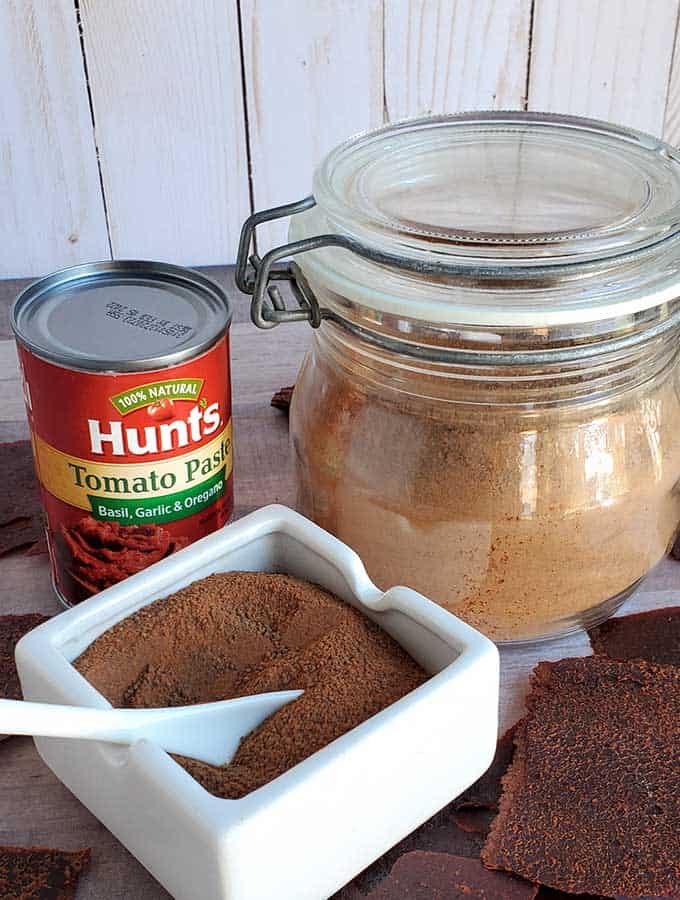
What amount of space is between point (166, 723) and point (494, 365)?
26 cm

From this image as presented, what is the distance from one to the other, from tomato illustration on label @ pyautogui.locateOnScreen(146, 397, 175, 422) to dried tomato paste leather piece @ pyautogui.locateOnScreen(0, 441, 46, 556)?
0.76 feet

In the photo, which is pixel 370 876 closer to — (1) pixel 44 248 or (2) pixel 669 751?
(2) pixel 669 751

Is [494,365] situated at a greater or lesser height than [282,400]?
greater

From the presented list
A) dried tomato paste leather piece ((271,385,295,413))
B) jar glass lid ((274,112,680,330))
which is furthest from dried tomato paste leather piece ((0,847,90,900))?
dried tomato paste leather piece ((271,385,295,413))

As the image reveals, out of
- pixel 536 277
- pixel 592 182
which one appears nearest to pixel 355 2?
pixel 592 182

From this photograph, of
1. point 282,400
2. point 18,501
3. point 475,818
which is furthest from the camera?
point 282,400

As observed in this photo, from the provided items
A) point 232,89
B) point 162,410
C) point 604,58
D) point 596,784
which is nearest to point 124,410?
point 162,410

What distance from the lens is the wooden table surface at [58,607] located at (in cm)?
61

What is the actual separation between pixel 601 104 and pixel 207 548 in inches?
35.8

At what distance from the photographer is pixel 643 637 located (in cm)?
75

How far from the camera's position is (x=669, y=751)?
0.65 m

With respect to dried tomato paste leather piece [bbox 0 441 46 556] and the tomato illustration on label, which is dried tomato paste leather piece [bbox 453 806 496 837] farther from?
dried tomato paste leather piece [bbox 0 441 46 556]

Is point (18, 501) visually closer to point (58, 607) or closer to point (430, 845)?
point (58, 607)

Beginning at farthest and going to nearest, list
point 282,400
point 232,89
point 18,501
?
1. point 232,89
2. point 282,400
3. point 18,501
